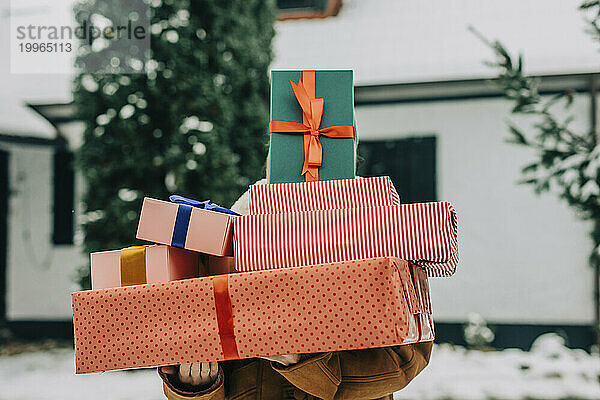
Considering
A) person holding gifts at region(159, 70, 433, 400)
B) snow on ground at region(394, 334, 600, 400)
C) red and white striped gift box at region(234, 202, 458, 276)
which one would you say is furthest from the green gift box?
snow on ground at region(394, 334, 600, 400)

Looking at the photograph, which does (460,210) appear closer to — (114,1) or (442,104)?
(442,104)

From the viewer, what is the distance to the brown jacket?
2.99ft

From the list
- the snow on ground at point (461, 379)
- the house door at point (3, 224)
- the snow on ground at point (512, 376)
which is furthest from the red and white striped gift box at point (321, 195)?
the house door at point (3, 224)

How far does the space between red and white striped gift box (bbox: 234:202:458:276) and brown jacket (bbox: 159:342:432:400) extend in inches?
5.7

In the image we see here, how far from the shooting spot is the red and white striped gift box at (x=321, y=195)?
958 millimetres

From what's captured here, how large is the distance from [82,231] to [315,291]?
8.77ft

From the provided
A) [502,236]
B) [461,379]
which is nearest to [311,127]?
[461,379]

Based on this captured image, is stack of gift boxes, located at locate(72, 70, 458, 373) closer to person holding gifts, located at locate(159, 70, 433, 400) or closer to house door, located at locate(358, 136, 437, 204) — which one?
person holding gifts, located at locate(159, 70, 433, 400)

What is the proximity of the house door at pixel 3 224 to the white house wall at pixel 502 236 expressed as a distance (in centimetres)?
285

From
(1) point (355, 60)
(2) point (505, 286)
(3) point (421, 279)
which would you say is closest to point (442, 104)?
(1) point (355, 60)

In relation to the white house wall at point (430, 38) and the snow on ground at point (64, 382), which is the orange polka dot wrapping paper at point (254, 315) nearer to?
the snow on ground at point (64, 382)

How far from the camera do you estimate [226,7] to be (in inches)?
128

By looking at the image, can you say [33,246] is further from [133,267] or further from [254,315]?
[254,315]

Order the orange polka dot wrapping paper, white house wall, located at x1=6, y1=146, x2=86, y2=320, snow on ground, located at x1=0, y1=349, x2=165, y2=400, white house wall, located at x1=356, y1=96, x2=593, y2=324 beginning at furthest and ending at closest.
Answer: white house wall, located at x1=6, y1=146, x2=86, y2=320 → white house wall, located at x1=356, y1=96, x2=593, y2=324 → snow on ground, located at x1=0, y1=349, x2=165, y2=400 → the orange polka dot wrapping paper
